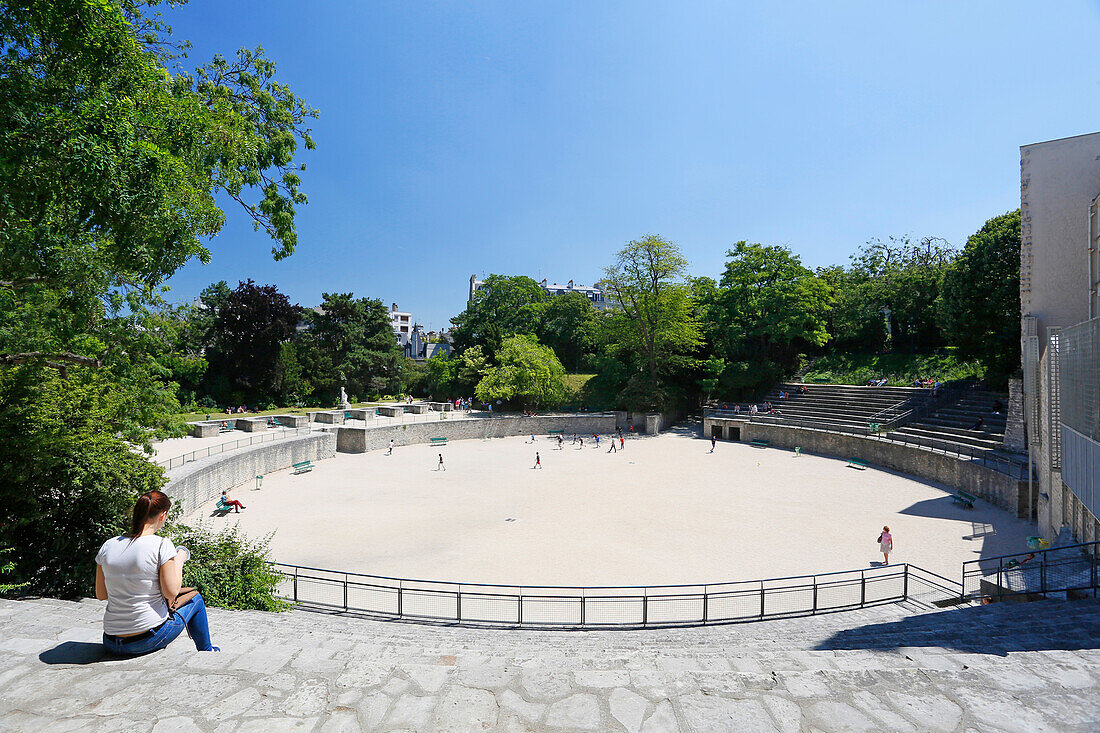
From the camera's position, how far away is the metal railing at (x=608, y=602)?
10.1 meters

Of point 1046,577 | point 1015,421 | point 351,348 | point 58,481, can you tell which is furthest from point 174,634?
point 351,348

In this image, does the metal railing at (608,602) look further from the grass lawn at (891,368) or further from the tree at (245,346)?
the tree at (245,346)

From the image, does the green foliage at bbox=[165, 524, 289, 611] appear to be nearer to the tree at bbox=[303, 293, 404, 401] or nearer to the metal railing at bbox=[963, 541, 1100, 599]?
the metal railing at bbox=[963, 541, 1100, 599]

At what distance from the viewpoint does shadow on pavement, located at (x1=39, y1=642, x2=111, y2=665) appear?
4176mm

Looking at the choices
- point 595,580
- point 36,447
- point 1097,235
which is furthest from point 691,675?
point 1097,235

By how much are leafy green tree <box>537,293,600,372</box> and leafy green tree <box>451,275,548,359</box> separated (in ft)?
4.43

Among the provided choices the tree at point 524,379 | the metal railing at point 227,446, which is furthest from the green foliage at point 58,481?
the tree at point 524,379

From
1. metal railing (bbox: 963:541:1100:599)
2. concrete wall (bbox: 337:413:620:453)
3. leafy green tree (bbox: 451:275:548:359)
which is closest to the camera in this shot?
metal railing (bbox: 963:541:1100:599)

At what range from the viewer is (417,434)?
3634cm

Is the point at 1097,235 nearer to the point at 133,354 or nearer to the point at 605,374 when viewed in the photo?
the point at 133,354

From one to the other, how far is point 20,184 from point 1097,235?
73.9ft

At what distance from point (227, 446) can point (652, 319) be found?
104 ft

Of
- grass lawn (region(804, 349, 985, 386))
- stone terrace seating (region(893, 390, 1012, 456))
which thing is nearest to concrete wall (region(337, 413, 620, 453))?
grass lawn (region(804, 349, 985, 386))

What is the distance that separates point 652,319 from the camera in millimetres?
43031
